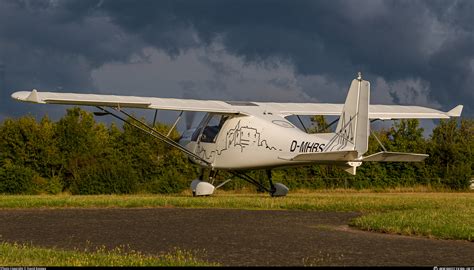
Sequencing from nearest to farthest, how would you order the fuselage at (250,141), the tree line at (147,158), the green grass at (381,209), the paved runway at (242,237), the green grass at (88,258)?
the green grass at (88,258)
the paved runway at (242,237)
the green grass at (381,209)
the fuselage at (250,141)
the tree line at (147,158)

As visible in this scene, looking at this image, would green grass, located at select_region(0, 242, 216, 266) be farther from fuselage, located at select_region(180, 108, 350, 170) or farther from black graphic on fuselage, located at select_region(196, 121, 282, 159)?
black graphic on fuselage, located at select_region(196, 121, 282, 159)

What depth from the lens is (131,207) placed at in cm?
1944

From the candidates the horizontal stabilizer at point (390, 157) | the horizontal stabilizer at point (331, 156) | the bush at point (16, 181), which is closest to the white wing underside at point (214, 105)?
Result: the horizontal stabilizer at point (331, 156)

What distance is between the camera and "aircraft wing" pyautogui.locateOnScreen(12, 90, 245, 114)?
2212cm

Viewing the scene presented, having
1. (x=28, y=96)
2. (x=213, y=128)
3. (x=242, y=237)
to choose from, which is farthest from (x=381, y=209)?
(x=28, y=96)

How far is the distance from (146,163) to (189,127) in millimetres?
16642

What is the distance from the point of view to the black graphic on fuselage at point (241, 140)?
23.7 m

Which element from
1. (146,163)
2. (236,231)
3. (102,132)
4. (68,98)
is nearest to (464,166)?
(146,163)

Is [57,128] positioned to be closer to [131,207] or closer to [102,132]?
[102,132]

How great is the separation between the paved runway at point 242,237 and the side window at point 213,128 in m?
8.69

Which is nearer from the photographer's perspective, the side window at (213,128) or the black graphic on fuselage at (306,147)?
the black graphic on fuselage at (306,147)

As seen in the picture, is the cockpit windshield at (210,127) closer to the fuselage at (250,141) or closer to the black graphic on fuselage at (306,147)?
the fuselage at (250,141)

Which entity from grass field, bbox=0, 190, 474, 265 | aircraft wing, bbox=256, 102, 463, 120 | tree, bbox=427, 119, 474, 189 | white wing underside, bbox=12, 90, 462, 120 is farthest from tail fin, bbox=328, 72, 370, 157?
tree, bbox=427, 119, 474, 189

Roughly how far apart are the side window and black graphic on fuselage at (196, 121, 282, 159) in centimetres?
54
